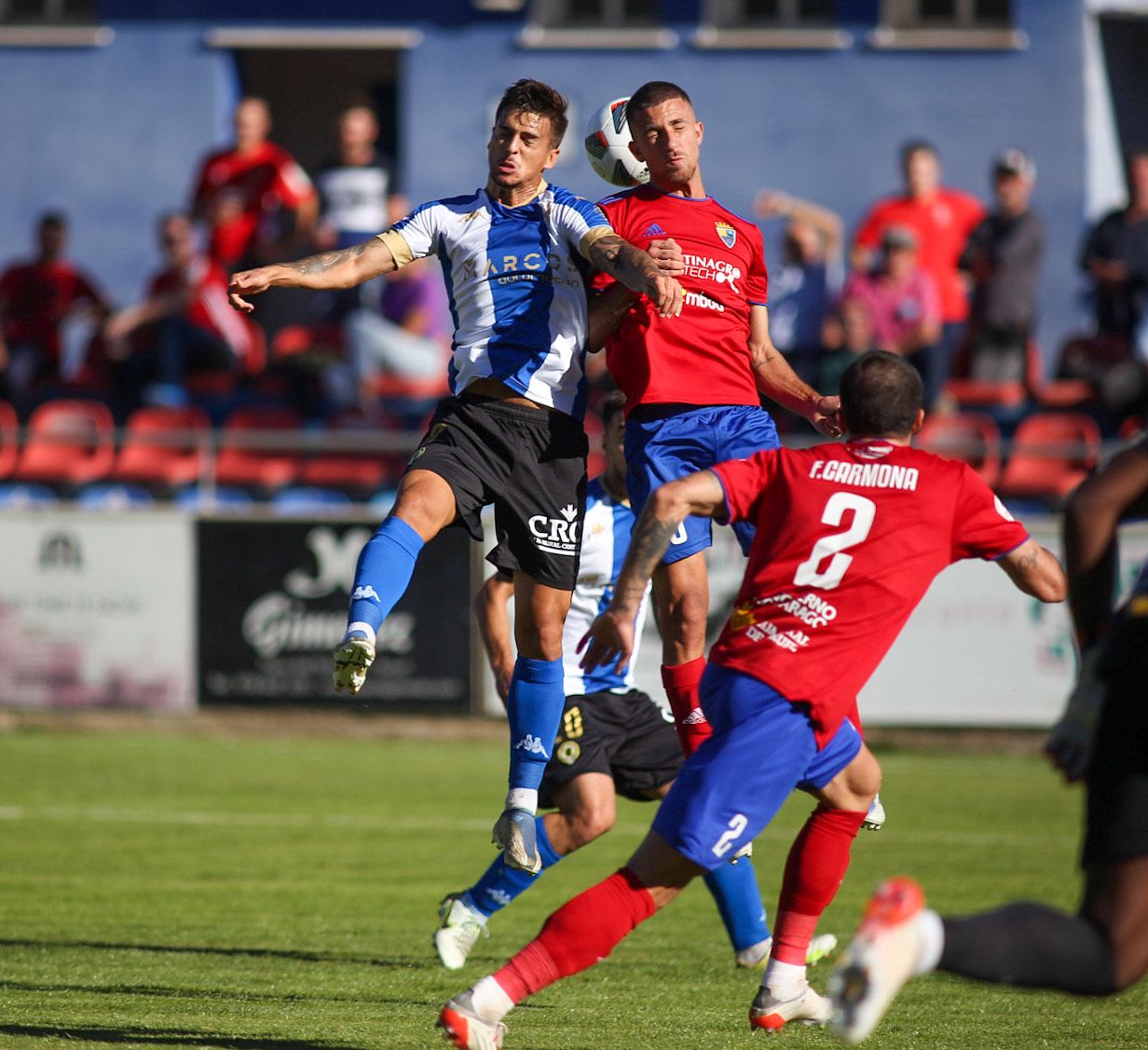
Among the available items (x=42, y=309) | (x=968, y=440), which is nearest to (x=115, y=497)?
(x=42, y=309)

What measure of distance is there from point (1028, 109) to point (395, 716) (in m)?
9.48

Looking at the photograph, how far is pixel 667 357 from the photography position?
7215mm

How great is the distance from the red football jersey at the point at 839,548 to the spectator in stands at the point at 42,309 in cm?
1446

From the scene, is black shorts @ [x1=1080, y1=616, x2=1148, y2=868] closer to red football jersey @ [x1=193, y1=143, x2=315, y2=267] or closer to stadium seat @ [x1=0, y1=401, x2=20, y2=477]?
stadium seat @ [x1=0, y1=401, x2=20, y2=477]

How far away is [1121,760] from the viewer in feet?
14.9

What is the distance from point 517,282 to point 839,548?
2.27m

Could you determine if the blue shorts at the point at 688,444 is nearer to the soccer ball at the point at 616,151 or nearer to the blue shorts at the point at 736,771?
the soccer ball at the point at 616,151

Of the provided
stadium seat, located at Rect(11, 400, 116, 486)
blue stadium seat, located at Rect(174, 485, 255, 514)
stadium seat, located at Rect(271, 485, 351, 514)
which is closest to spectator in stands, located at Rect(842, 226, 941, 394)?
stadium seat, located at Rect(271, 485, 351, 514)

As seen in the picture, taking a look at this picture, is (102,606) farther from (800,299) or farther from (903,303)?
(903,303)

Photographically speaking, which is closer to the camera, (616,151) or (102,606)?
(616,151)

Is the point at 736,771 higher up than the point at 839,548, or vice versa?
the point at 839,548

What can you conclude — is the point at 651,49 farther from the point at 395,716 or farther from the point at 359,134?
the point at 395,716

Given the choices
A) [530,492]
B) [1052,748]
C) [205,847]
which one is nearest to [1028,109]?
[205,847]

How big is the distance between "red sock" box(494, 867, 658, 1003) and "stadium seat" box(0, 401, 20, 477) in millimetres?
12580
